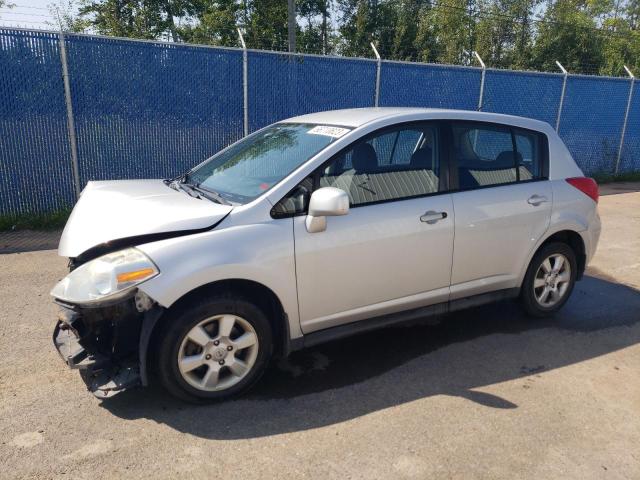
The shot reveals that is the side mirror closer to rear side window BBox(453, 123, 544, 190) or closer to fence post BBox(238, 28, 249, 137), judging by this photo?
rear side window BBox(453, 123, 544, 190)

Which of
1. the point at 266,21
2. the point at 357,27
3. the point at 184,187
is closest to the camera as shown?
the point at 184,187

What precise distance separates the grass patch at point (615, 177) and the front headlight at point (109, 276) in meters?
12.8

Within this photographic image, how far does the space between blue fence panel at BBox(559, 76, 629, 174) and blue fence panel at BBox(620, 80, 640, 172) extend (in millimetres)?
325

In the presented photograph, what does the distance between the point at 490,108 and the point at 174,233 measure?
9807 mm

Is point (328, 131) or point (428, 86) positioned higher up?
point (428, 86)

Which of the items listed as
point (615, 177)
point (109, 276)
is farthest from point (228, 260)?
point (615, 177)

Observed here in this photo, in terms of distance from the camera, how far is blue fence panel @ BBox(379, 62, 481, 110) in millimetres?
9914

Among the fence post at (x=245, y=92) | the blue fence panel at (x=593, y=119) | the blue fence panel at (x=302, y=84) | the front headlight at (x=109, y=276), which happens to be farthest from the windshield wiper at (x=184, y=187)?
the blue fence panel at (x=593, y=119)

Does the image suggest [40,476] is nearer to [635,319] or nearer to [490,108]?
[635,319]

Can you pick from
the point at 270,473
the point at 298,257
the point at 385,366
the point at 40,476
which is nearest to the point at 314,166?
the point at 298,257

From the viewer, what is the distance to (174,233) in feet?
9.95

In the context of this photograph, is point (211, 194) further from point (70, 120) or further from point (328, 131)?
point (70, 120)

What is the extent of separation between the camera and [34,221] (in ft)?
24.0

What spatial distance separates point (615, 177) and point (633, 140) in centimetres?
119
